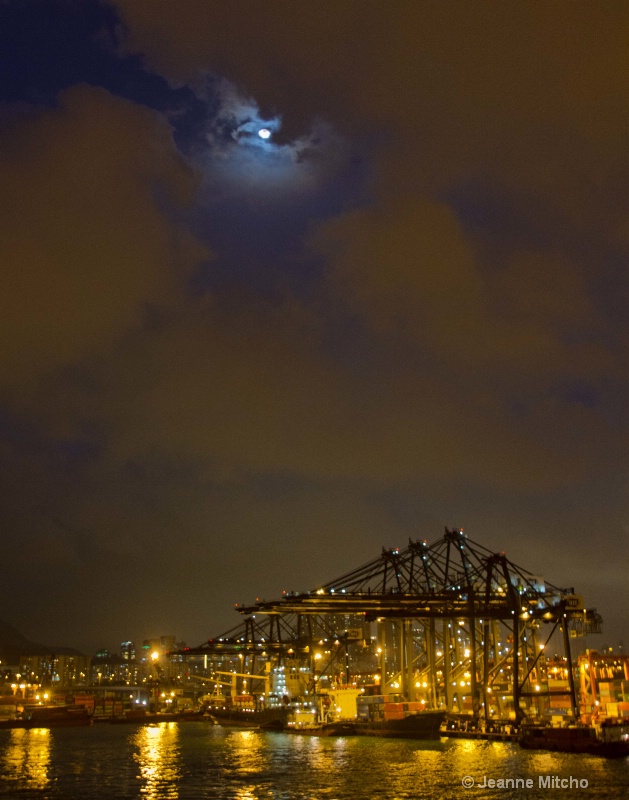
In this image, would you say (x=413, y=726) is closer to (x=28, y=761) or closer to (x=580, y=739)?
(x=580, y=739)

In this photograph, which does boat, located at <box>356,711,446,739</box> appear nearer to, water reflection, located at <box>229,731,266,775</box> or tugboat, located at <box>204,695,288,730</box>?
water reflection, located at <box>229,731,266,775</box>

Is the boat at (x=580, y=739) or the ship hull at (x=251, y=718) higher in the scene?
the boat at (x=580, y=739)

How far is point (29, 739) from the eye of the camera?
310 feet

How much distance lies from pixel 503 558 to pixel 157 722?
91191 millimetres

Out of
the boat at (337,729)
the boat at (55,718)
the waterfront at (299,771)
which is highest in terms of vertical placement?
the waterfront at (299,771)

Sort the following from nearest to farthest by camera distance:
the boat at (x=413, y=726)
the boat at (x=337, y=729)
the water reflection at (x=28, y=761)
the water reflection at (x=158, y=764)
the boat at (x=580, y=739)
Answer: the water reflection at (x=158, y=764) < the water reflection at (x=28, y=761) < the boat at (x=580, y=739) < the boat at (x=413, y=726) < the boat at (x=337, y=729)

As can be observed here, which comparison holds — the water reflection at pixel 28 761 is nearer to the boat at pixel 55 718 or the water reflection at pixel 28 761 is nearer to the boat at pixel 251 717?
the boat at pixel 251 717

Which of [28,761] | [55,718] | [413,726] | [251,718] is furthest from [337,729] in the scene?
[55,718]

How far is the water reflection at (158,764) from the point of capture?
47.4 metres

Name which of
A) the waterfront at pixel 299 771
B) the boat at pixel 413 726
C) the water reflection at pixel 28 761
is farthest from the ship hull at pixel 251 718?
the water reflection at pixel 28 761

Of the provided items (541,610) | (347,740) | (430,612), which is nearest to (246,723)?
(347,740)

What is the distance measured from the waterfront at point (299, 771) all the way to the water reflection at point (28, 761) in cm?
10

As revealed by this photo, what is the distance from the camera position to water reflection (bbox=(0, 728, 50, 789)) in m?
52.9

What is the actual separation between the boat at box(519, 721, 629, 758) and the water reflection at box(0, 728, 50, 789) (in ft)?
120
